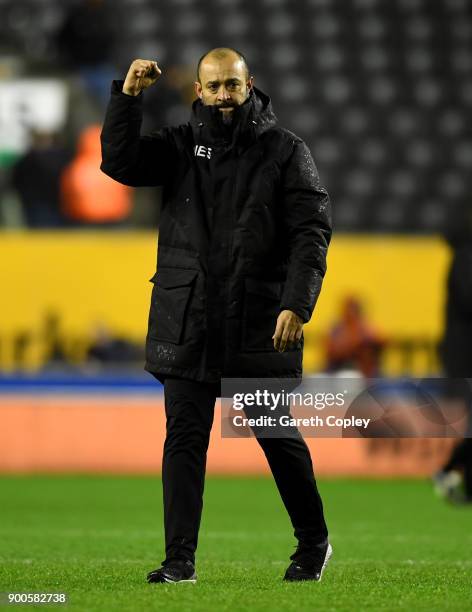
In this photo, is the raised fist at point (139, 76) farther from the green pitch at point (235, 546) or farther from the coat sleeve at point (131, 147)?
the green pitch at point (235, 546)

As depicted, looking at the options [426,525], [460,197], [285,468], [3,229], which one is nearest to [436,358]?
[460,197]

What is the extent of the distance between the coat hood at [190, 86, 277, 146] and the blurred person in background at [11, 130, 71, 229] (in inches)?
368

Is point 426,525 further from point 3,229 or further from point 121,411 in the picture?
point 3,229

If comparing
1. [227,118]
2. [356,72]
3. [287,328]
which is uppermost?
[227,118]

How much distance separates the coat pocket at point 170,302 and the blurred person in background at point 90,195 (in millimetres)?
9408

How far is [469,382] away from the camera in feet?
31.0

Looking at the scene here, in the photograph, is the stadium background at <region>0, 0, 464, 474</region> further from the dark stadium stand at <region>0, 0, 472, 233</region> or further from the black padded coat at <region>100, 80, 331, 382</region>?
the black padded coat at <region>100, 80, 331, 382</region>

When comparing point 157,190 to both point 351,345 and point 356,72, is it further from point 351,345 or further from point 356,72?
point 356,72

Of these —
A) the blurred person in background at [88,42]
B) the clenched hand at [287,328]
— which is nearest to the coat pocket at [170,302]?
the clenched hand at [287,328]

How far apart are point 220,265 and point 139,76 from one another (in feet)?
2.27

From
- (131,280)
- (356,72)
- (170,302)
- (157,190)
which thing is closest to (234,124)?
(170,302)

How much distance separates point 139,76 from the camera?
5129mm

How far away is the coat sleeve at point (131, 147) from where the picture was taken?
5160 millimetres


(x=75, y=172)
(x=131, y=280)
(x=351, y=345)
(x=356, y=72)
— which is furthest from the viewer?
(x=356, y=72)
